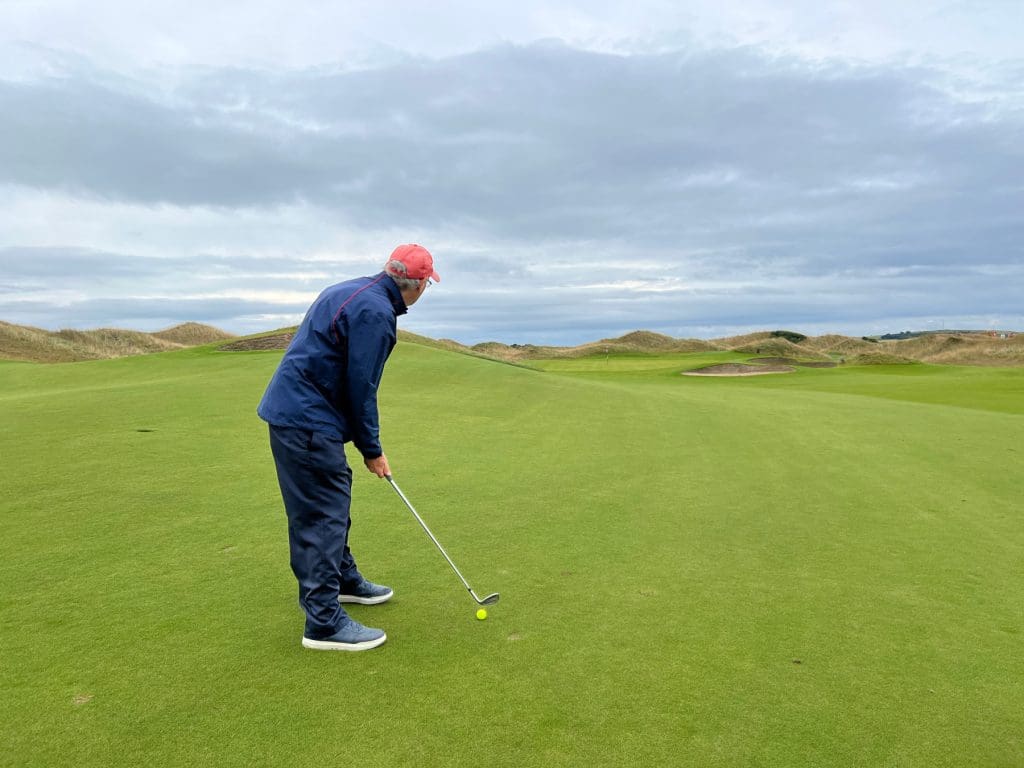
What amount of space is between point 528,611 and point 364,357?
1908 mm

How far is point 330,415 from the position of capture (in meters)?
4.18

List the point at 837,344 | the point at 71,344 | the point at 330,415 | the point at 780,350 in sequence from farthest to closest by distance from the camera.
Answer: the point at 837,344 < the point at 780,350 < the point at 71,344 < the point at 330,415

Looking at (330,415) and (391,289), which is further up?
(391,289)

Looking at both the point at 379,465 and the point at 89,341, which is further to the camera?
the point at 89,341

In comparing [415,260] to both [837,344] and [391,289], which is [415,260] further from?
[837,344]

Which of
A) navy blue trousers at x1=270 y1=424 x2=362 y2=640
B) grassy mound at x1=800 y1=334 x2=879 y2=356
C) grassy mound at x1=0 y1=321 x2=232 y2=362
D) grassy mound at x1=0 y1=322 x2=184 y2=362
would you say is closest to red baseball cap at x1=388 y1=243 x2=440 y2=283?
navy blue trousers at x1=270 y1=424 x2=362 y2=640

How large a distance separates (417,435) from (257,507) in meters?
4.30

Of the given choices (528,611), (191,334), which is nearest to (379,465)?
(528,611)

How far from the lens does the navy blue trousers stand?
4.10 m

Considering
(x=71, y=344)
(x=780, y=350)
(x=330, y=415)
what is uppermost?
(x=780, y=350)

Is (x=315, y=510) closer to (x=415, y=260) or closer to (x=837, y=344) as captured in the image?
(x=415, y=260)

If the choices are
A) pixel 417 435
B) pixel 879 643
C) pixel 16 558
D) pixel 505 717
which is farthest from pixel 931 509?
pixel 16 558

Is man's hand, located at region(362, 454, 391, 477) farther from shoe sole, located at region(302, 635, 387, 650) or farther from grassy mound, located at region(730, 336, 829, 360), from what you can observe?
grassy mound, located at region(730, 336, 829, 360)

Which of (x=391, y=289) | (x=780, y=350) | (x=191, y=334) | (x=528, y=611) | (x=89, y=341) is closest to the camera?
(x=391, y=289)
